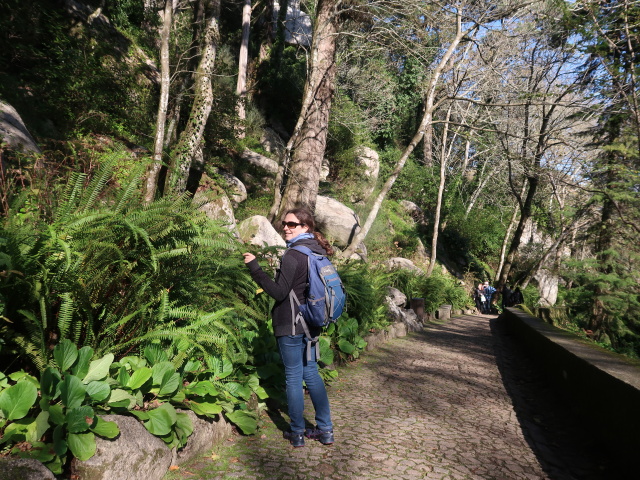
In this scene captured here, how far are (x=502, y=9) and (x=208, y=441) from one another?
1454 centimetres

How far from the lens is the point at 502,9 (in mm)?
13141

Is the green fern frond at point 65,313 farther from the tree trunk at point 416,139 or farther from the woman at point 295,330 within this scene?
the tree trunk at point 416,139


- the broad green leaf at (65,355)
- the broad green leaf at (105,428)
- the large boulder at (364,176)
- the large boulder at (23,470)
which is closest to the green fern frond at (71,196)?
the broad green leaf at (65,355)

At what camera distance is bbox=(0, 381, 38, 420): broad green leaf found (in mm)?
2039

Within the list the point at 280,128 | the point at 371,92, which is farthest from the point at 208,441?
the point at 371,92

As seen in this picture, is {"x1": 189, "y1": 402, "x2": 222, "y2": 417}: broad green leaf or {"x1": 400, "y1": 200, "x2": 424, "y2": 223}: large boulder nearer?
{"x1": 189, "y1": 402, "x2": 222, "y2": 417}: broad green leaf

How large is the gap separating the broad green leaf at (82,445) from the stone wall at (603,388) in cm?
356

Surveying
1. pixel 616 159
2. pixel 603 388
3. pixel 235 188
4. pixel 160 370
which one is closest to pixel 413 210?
pixel 616 159

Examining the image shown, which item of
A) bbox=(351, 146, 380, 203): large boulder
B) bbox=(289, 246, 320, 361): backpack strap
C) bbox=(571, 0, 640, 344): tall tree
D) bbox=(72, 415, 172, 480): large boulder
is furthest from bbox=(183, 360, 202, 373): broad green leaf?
bbox=(351, 146, 380, 203): large boulder

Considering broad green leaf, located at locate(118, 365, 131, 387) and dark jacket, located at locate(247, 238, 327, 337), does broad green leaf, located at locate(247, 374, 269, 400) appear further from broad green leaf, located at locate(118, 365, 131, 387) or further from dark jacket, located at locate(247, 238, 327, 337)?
broad green leaf, located at locate(118, 365, 131, 387)

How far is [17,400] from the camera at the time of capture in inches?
81.4

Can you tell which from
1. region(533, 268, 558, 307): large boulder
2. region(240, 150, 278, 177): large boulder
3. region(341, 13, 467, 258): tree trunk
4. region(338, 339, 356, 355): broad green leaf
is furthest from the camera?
region(533, 268, 558, 307): large boulder

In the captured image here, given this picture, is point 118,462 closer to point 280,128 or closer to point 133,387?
point 133,387

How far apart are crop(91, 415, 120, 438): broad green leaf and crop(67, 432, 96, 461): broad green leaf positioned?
2.0 inches
